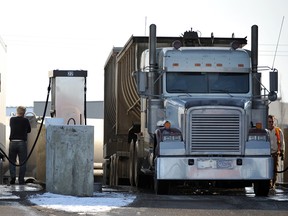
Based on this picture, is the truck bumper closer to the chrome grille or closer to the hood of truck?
the chrome grille

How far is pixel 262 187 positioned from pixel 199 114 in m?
1.94

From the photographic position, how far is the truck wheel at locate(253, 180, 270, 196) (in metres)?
18.8

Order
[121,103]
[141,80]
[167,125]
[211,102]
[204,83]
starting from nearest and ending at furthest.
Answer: [211,102] → [167,125] → [141,80] → [204,83] → [121,103]

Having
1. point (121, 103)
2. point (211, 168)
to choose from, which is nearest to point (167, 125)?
point (211, 168)

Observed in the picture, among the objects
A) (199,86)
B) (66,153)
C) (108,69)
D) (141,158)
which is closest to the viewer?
(66,153)

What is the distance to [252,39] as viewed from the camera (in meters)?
20.2

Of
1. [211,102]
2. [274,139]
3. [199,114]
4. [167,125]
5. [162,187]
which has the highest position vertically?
[211,102]

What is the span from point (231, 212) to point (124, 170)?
10164 millimetres

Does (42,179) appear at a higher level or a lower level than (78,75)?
lower

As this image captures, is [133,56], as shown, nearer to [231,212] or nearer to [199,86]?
[199,86]

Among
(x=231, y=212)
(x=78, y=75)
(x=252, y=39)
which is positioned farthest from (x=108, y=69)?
(x=231, y=212)

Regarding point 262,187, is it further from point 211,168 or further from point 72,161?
point 72,161

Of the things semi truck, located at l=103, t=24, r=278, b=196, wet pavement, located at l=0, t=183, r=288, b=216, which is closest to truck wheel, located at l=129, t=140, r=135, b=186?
semi truck, located at l=103, t=24, r=278, b=196

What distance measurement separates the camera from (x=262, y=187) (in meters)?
18.9
